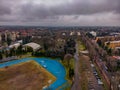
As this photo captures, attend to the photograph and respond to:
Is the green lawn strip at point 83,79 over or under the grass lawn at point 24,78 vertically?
over

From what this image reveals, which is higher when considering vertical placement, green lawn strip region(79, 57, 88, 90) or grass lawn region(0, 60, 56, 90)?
green lawn strip region(79, 57, 88, 90)

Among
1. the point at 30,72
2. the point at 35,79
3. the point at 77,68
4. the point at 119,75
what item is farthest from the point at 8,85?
the point at 119,75

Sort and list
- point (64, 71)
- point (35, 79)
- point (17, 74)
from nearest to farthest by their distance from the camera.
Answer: point (35, 79) → point (17, 74) → point (64, 71)

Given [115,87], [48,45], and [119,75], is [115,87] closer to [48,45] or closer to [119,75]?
[119,75]

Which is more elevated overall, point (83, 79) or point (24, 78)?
point (83, 79)

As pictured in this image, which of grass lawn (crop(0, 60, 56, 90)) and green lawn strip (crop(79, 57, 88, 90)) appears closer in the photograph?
green lawn strip (crop(79, 57, 88, 90))

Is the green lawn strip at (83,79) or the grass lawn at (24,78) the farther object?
the grass lawn at (24,78)

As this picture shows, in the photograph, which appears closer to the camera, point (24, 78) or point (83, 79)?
point (83, 79)

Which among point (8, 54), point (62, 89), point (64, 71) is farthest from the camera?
point (8, 54)
